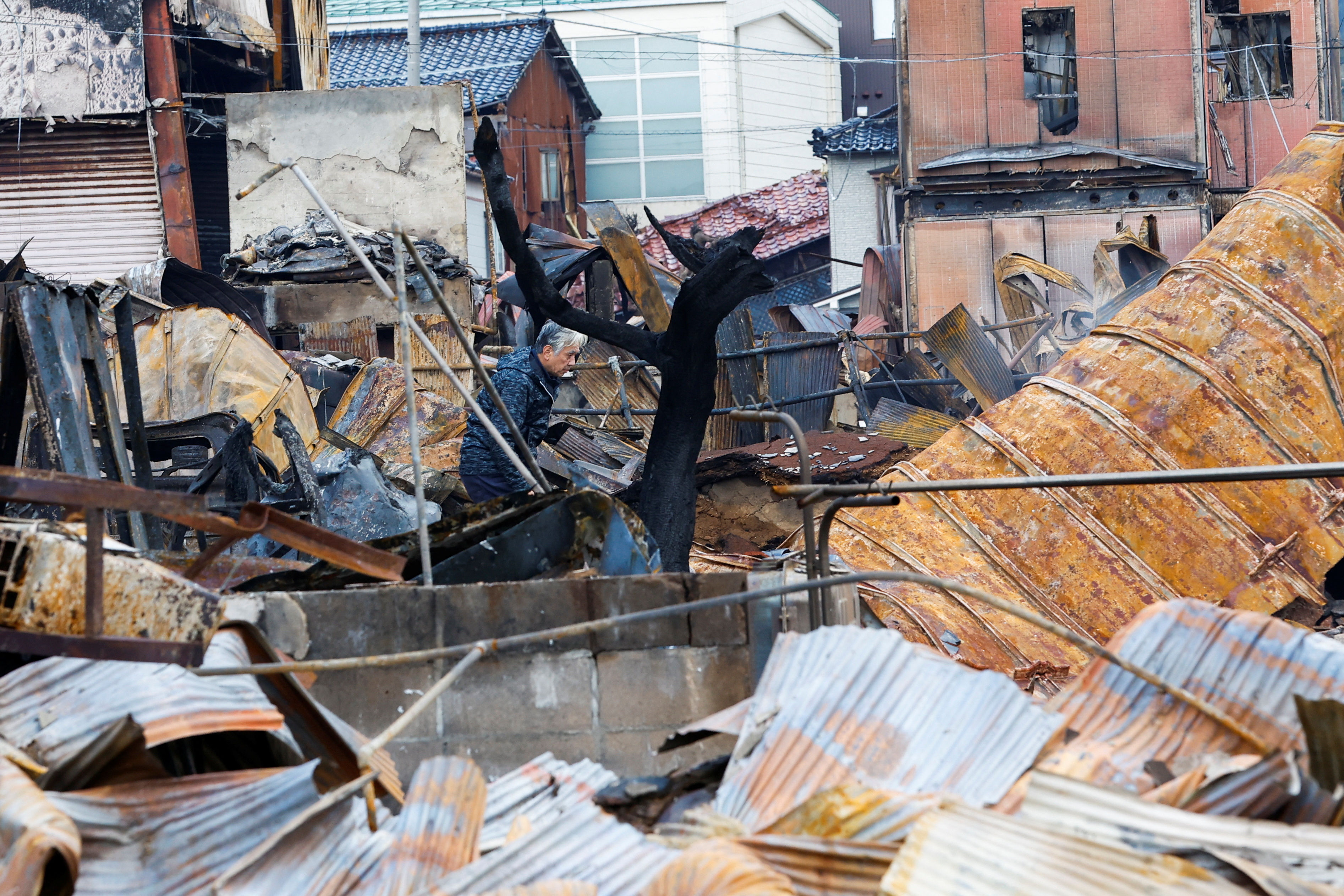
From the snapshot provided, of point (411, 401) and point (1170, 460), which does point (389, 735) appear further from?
point (1170, 460)

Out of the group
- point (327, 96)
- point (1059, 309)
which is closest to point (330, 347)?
point (327, 96)

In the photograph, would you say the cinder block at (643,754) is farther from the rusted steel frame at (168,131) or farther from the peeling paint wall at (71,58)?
the peeling paint wall at (71,58)

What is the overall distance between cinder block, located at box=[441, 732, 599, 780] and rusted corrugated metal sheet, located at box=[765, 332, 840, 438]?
25.9ft

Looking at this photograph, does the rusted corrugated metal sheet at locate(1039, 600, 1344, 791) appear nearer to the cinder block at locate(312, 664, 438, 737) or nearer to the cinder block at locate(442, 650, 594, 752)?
the cinder block at locate(442, 650, 594, 752)

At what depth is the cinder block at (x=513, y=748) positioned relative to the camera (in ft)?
13.6

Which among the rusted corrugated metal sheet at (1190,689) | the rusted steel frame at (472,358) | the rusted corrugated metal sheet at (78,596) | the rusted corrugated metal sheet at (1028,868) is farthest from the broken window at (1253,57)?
the rusted corrugated metal sheet at (78,596)

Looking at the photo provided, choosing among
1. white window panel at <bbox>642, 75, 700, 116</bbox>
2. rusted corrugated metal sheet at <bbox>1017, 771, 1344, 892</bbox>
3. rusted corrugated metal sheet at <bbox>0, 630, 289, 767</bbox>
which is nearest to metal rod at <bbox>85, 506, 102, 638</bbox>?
rusted corrugated metal sheet at <bbox>0, 630, 289, 767</bbox>

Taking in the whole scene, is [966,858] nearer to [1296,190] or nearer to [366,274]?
[1296,190]

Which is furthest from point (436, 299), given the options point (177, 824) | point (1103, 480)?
point (1103, 480)

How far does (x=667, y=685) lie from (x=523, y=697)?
47 cm

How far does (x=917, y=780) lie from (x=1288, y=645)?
98cm

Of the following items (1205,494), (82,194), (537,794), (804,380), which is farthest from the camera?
(82,194)

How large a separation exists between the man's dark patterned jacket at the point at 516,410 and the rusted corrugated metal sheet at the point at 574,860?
335 cm

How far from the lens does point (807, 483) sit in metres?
3.98
